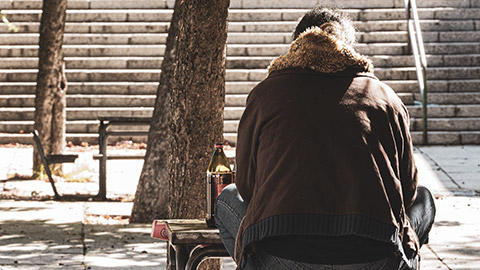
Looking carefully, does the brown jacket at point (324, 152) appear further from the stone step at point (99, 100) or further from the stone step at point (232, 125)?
the stone step at point (99, 100)

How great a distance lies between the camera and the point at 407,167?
12.4 ft

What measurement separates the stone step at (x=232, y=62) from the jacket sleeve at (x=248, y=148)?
39.1ft

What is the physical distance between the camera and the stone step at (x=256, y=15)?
1684 cm

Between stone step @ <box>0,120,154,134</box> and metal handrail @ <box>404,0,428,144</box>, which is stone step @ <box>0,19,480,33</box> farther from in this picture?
stone step @ <box>0,120,154,134</box>

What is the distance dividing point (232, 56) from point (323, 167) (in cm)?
1253

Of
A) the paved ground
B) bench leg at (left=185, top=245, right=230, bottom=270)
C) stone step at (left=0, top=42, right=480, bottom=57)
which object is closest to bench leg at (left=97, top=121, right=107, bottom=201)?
the paved ground

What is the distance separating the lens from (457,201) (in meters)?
9.92

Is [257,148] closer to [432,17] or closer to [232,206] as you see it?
[232,206]

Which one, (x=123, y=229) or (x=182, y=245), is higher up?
(x=182, y=245)

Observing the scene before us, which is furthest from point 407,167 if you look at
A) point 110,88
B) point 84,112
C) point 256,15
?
point 256,15

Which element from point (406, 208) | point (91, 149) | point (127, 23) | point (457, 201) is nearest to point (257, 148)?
point (406, 208)

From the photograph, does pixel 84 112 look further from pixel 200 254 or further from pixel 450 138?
pixel 200 254

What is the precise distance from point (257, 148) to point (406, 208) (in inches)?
27.5

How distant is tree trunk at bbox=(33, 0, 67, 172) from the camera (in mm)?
11625
